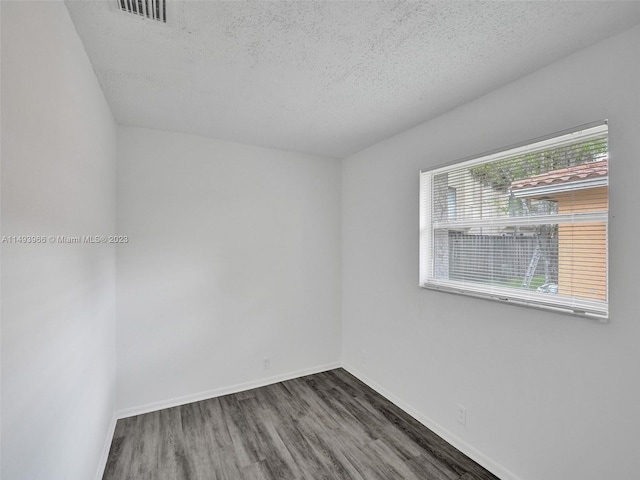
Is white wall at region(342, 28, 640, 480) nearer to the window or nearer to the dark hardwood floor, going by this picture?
the window

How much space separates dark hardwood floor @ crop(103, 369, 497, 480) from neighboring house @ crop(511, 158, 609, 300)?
4.53ft

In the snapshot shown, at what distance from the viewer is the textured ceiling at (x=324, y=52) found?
1356 mm

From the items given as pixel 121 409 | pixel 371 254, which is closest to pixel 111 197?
pixel 121 409

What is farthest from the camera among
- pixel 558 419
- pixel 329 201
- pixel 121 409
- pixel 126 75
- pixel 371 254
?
pixel 329 201

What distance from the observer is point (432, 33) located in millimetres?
1492

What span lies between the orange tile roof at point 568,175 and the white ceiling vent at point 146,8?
2.17 m

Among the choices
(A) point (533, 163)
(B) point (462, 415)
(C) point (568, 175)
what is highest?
(A) point (533, 163)

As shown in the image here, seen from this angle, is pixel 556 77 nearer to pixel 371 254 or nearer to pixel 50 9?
pixel 371 254

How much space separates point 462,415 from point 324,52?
2.61 metres

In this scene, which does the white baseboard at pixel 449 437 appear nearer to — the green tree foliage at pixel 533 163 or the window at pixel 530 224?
the window at pixel 530 224

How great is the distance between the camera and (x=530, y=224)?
1.84 meters

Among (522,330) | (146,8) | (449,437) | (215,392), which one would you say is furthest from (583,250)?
(215,392)

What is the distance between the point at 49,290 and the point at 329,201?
2.86m

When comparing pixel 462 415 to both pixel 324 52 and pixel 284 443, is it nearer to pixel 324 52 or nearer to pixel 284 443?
pixel 284 443
